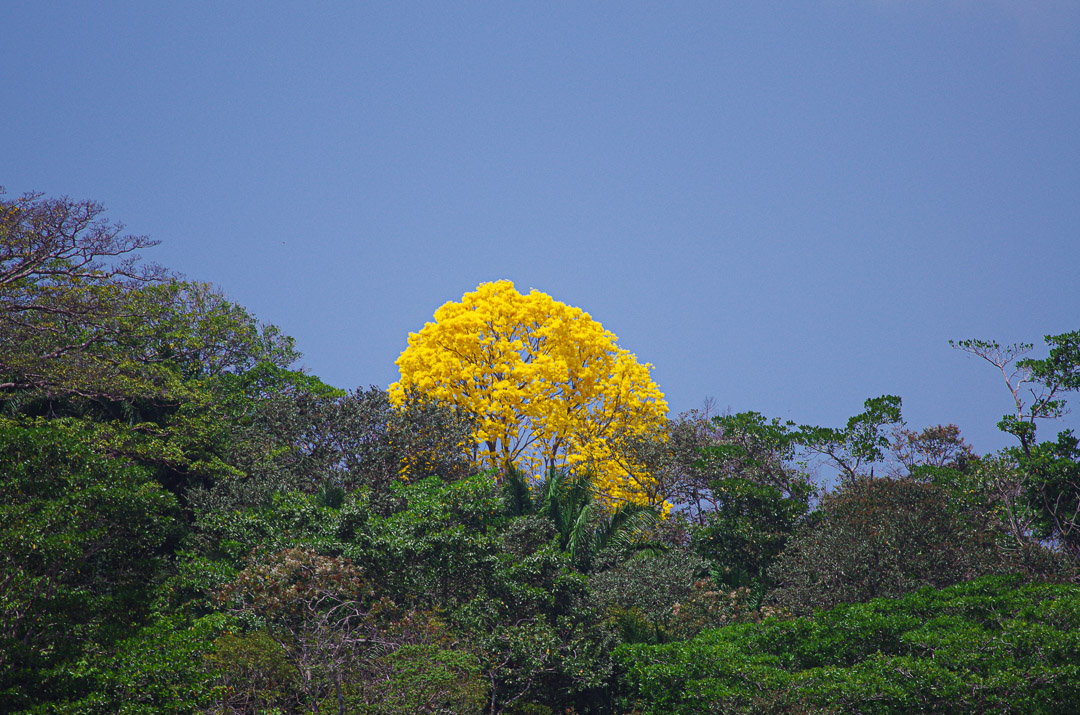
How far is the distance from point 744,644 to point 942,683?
3.82 meters

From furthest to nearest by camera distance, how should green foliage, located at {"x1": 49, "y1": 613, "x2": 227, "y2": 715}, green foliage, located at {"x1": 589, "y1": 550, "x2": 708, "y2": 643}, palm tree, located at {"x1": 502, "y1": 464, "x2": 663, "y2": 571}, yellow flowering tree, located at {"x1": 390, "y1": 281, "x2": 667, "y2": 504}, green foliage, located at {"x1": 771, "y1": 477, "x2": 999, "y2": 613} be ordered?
yellow flowering tree, located at {"x1": 390, "y1": 281, "x2": 667, "y2": 504} → palm tree, located at {"x1": 502, "y1": 464, "x2": 663, "y2": 571} → green foliage, located at {"x1": 589, "y1": 550, "x2": 708, "y2": 643} → green foliage, located at {"x1": 771, "y1": 477, "x2": 999, "y2": 613} → green foliage, located at {"x1": 49, "y1": 613, "x2": 227, "y2": 715}

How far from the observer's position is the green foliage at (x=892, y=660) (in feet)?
44.6

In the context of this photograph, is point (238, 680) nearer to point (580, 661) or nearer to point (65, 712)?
point (65, 712)

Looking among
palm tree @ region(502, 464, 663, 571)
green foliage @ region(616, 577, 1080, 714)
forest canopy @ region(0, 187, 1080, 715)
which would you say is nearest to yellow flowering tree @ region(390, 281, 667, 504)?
forest canopy @ region(0, 187, 1080, 715)

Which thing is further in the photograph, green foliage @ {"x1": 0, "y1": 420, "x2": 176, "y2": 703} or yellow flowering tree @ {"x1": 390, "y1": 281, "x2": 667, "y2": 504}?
yellow flowering tree @ {"x1": 390, "y1": 281, "x2": 667, "y2": 504}

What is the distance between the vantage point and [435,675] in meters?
14.6

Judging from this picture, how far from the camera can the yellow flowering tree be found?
29141 mm

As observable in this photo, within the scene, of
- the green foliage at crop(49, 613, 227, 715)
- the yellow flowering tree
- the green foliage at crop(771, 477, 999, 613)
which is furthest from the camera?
the yellow flowering tree

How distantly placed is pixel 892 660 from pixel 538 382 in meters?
17.1

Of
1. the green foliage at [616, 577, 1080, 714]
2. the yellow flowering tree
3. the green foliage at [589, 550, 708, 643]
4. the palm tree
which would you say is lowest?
the green foliage at [616, 577, 1080, 714]

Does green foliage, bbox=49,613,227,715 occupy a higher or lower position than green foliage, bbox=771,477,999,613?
lower

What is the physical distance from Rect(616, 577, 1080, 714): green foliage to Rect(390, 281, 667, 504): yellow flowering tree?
11070 millimetres

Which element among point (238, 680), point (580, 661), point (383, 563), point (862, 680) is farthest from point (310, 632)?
point (862, 680)

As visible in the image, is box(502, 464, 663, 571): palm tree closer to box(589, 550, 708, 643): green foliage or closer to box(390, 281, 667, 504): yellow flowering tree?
box(589, 550, 708, 643): green foliage
